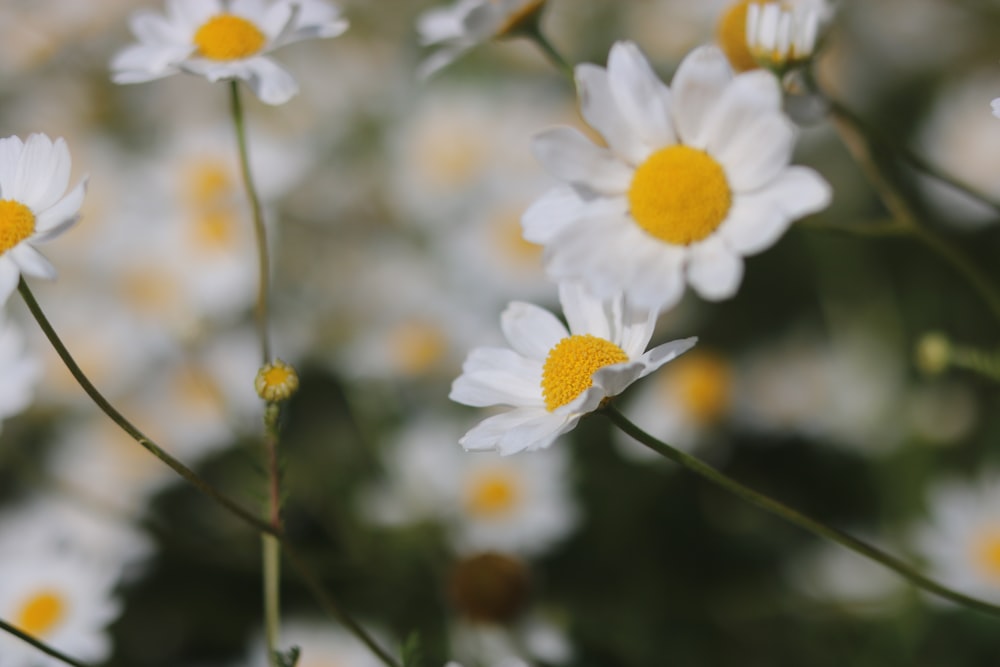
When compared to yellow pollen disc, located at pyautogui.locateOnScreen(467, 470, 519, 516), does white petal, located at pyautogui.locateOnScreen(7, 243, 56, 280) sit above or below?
below

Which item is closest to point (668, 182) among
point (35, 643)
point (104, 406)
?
point (104, 406)

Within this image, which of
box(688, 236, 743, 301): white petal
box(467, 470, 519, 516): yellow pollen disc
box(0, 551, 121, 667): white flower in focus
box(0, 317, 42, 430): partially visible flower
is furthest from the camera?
box(467, 470, 519, 516): yellow pollen disc

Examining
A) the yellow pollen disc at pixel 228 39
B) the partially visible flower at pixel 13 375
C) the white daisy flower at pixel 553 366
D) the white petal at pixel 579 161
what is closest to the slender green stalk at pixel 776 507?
the white daisy flower at pixel 553 366

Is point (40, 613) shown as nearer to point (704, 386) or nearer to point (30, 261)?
point (30, 261)

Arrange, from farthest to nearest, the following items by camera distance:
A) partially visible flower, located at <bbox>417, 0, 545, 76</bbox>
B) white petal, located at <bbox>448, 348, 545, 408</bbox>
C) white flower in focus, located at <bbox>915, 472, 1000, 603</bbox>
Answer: white flower in focus, located at <bbox>915, 472, 1000, 603</bbox> < partially visible flower, located at <bbox>417, 0, 545, 76</bbox> < white petal, located at <bbox>448, 348, 545, 408</bbox>

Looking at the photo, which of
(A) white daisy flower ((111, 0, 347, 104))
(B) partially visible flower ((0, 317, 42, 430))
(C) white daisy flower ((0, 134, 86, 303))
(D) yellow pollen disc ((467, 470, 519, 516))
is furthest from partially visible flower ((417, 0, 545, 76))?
(D) yellow pollen disc ((467, 470, 519, 516))

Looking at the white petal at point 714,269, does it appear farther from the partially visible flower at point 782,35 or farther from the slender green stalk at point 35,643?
the slender green stalk at point 35,643

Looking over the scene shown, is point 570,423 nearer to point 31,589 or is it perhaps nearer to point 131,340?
point 31,589

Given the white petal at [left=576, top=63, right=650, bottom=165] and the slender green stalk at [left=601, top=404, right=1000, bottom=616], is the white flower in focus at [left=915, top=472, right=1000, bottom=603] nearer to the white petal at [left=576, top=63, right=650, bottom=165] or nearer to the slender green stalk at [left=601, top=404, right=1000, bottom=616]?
the slender green stalk at [left=601, top=404, right=1000, bottom=616]
